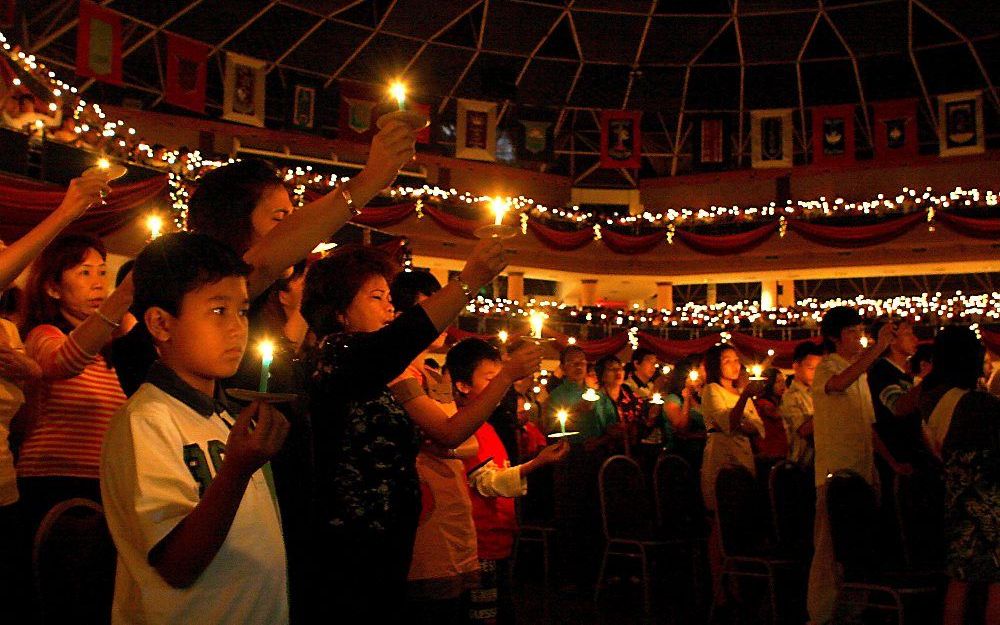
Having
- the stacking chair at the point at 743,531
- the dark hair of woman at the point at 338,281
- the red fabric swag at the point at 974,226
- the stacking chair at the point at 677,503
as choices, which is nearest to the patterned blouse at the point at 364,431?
the dark hair of woman at the point at 338,281

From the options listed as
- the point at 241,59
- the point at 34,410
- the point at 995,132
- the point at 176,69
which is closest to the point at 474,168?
the point at 241,59

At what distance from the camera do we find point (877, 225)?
62.6ft

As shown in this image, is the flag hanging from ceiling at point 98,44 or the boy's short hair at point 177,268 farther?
the flag hanging from ceiling at point 98,44

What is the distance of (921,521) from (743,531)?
105 cm

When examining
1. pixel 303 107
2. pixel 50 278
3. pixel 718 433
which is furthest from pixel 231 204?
pixel 303 107

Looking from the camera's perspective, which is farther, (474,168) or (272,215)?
(474,168)

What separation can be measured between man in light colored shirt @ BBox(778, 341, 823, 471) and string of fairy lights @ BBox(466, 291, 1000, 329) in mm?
10358

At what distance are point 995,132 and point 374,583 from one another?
2219 cm

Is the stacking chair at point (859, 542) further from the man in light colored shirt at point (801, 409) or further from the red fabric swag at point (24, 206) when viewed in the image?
the red fabric swag at point (24, 206)

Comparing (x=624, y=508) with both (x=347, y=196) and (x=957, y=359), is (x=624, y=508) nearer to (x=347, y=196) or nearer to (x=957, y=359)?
(x=957, y=359)

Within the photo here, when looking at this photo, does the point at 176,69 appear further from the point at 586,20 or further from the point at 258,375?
the point at 258,375

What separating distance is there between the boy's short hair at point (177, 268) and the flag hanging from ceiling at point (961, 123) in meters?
21.1

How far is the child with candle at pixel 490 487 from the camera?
12.0 feet

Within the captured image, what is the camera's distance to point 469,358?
163 inches
